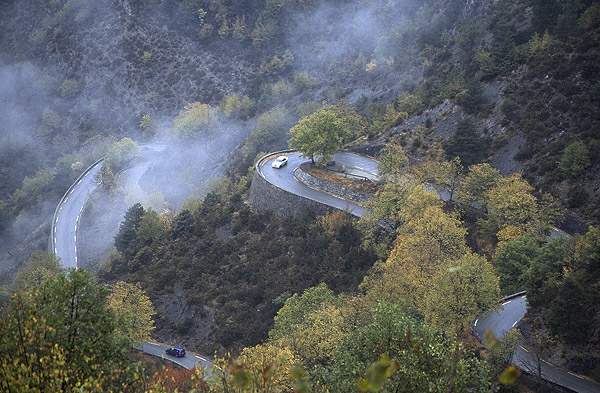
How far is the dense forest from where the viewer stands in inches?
794

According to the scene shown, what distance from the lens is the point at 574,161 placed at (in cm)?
4266

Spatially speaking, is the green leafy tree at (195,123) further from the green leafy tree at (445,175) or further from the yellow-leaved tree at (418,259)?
the yellow-leaved tree at (418,259)

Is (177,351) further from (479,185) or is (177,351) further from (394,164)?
(479,185)

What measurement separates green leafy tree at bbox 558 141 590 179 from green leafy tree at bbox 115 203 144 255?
137 ft

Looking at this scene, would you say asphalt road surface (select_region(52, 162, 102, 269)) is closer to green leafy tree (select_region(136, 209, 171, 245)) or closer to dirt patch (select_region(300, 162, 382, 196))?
green leafy tree (select_region(136, 209, 171, 245))

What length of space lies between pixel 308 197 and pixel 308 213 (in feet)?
6.07

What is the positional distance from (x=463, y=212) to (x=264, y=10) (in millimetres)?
78016

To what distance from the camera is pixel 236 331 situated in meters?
44.3

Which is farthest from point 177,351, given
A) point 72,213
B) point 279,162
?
point 72,213

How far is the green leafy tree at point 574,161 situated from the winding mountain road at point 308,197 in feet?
44.6

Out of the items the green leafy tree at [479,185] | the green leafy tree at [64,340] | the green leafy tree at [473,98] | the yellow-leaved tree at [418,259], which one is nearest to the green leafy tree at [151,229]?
the yellow-leaved tree at [418,259]

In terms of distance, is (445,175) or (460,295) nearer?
(460,295)

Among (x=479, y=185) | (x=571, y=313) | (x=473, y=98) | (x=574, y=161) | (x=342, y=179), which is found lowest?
(x=342, y=179)

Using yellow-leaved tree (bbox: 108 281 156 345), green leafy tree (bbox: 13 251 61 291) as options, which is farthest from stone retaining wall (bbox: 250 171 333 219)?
green leafy tree (bbox: 13 251 61 291)
